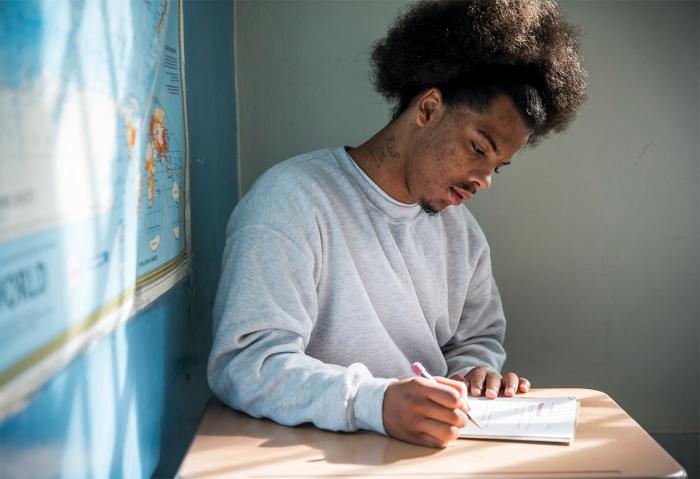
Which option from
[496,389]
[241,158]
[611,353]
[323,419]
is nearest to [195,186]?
[241,158]

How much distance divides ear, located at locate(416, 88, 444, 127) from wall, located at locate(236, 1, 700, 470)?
0.50 meters

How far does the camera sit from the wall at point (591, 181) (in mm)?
1850

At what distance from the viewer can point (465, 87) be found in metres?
1.36

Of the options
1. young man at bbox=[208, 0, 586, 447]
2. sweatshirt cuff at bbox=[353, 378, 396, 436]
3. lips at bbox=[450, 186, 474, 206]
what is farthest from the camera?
lips at bbox=[450, 186, 474, 206]

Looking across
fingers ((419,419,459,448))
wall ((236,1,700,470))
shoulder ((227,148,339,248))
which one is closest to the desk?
fingers ((419,419,459,448))

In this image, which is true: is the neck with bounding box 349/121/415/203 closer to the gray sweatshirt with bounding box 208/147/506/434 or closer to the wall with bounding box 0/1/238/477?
the gray sweatshirt with bounding box 208/147/506/434

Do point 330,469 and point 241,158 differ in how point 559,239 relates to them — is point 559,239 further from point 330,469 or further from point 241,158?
point 330,469

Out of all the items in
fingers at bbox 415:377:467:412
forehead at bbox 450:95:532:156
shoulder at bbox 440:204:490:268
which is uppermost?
forehead at bbox 450:95:532:156

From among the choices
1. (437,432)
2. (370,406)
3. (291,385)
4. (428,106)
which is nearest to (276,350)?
(291,385)

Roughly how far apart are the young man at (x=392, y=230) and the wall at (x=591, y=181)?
34 cm

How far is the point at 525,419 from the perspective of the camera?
3.81 ft

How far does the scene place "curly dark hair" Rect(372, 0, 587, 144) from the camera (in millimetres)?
1328

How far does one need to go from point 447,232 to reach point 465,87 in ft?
1.12

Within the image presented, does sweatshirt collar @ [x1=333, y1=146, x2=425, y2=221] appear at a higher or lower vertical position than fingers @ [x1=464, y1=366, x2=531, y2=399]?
higher
